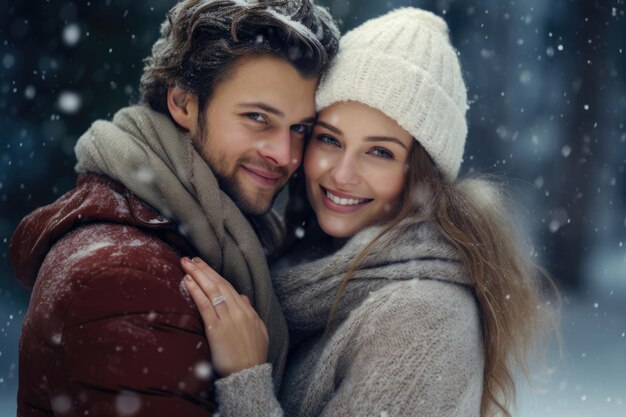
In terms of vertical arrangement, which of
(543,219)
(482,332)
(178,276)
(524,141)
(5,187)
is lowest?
(543,219)

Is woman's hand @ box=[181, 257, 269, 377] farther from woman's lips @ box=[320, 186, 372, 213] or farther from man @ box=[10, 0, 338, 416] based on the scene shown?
woman's lips @ box=[320, 186, 372, 213]

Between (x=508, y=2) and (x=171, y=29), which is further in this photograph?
(x=508, y=2)

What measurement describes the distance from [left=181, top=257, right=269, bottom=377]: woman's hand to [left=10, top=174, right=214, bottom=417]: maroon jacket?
0.03 meters

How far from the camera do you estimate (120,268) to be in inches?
68.9

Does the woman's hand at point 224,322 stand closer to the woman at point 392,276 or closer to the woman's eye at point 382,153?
the woman at point 392,276

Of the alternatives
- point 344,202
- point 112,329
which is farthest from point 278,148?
point 112,329

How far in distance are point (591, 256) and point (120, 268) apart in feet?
22.1

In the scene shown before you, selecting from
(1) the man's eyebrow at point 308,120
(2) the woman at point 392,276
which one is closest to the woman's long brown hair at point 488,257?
(2) the woman at point 392,276

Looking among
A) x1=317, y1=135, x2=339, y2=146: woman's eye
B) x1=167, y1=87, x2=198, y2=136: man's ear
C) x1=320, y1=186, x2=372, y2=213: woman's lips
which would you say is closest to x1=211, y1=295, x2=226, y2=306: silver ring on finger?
x1=167, y1=87, x2=198, y2=136: man's ear

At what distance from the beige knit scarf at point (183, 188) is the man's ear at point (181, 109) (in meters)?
0.18

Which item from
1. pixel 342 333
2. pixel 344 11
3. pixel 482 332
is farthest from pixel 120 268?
pixel 344 11

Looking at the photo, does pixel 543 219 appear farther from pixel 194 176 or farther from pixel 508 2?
pixel 194 176

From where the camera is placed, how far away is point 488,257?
245 centimetres

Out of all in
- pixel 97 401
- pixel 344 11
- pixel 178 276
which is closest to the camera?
pixel 97 401
